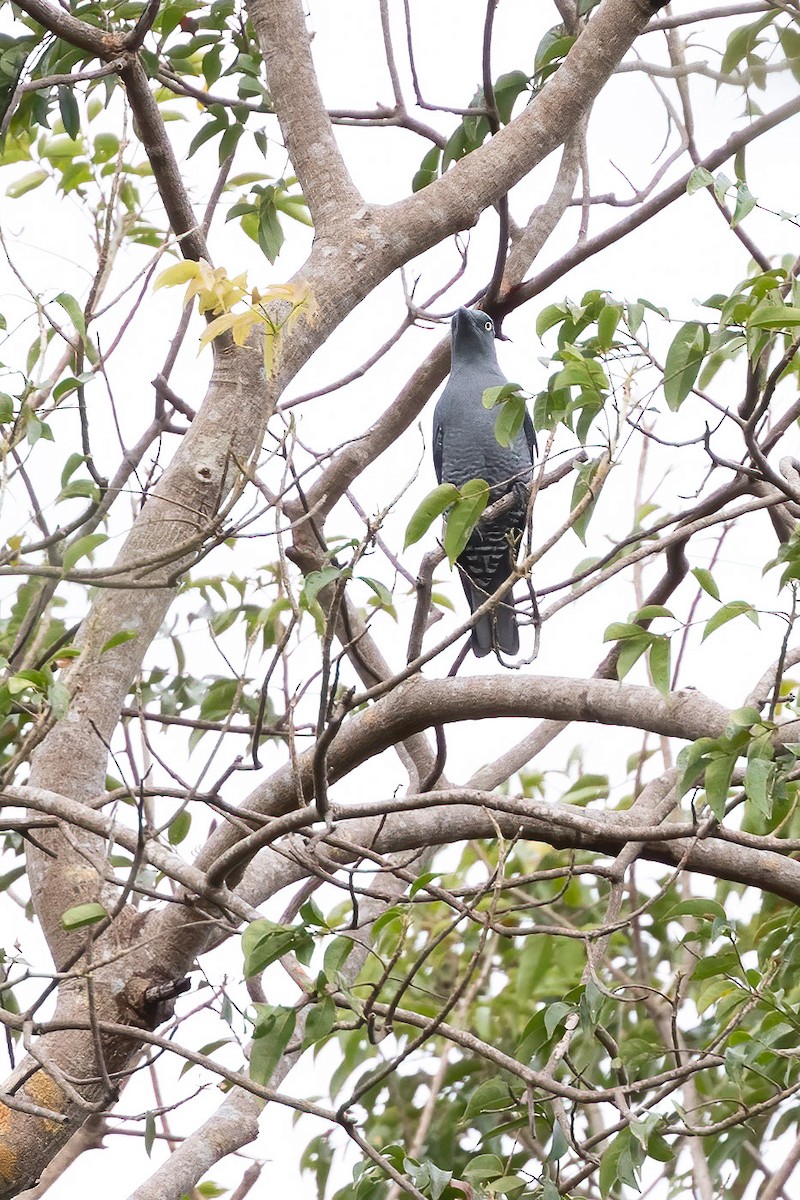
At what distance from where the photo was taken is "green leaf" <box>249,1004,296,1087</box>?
1.34 m

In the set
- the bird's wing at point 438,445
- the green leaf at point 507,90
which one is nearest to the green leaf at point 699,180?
the green leaf at point 507,90

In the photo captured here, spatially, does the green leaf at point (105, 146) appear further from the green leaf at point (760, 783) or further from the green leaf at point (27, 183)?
the green leaf at point (760, 783)

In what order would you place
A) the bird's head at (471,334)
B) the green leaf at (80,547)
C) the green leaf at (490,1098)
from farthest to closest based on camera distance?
the bird's head at (471,334)
the green leaf at (490,1098)
the green leaf at (80,547)

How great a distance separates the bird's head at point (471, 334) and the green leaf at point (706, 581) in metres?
1.58

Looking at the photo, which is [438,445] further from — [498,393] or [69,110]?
[498,393]

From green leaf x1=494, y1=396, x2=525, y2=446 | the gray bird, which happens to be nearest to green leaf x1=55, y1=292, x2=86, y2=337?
green leaf x1=494, y1=396, x2=525, y2=446

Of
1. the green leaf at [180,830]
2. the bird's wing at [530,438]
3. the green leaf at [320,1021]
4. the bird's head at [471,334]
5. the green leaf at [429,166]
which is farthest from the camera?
the bird's wing at [530,438]

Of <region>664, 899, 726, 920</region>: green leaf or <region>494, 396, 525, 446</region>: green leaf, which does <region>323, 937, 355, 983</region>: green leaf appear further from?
<region>494, 396, 525, 446</region>: green leaf

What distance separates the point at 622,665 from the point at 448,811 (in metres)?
0.60

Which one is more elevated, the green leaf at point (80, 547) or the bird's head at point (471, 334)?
the bird's head at point (471, 334)

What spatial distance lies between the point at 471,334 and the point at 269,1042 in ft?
7.21

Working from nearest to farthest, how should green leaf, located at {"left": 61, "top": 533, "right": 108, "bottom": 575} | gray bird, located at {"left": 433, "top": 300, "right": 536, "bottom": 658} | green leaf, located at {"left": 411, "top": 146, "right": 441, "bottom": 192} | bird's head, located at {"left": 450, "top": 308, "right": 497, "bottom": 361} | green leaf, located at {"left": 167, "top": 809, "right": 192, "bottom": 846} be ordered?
green leaf, located at {"left": 61, "top": 533, "right": 108, "bottom": 575}, green leaf, located at {"left": 167, "top": 809, "right": 192, "bottom": 846}, green leaf, located at {"left": 411, "top": 146, "right": 441, "bottom": 192}, bird's head, located at {"left": 450, "top": 308, "right": 497, "bottom": 361}, gray bird, located at {"left": 433, "top": 300, "right": 536, "bottom": 658}

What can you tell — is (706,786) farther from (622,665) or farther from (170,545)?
(170,545)

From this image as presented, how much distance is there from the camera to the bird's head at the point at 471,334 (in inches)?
122
